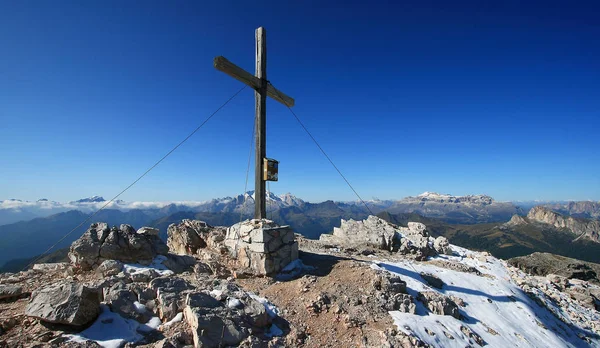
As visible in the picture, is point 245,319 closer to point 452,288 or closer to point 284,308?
point 284,308

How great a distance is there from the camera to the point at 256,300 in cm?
876

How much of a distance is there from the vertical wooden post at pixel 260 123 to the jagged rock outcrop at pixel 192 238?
3.60m

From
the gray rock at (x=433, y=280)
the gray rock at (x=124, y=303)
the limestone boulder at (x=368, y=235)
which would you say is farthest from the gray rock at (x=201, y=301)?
the limestone boulder at (x=368, y=235)

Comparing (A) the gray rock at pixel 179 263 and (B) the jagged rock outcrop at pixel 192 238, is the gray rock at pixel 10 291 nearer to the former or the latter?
(A) the gray rock at pixel 179 263

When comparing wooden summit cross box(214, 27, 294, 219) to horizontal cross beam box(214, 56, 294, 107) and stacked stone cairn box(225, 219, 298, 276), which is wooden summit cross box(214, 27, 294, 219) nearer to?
horizontal cross beam box(214, 56, 294, 107)

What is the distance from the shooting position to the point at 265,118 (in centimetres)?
1309

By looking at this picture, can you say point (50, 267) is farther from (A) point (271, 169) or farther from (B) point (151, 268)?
(A) point (271, 169)

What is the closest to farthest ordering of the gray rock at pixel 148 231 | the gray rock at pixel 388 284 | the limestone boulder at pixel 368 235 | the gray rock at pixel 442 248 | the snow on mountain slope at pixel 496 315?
the snow on mountain slope at pixel 496 315 < the gray rock at pixel 388 284 < the gray rock at pixel 148 231 < the limestone boulder at pixel 368 235 < the gray rock at pixel 442 248

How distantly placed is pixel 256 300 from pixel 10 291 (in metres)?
7.74

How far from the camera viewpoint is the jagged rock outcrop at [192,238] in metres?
15.0

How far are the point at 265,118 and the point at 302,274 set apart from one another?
307 inches

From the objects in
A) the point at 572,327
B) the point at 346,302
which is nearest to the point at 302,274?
the point at 346,302

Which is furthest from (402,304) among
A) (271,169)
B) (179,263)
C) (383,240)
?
(383,240)

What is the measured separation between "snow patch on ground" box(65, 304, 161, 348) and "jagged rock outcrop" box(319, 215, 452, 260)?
53.1ft
